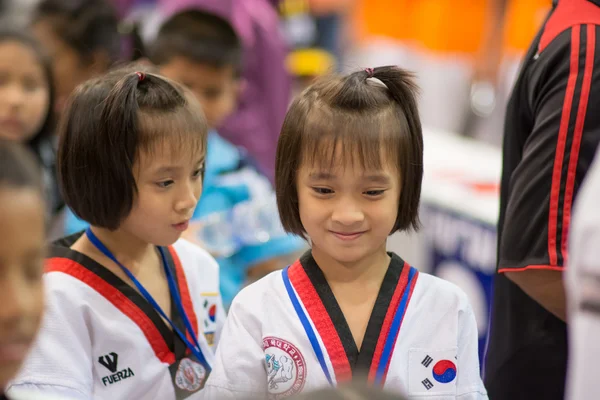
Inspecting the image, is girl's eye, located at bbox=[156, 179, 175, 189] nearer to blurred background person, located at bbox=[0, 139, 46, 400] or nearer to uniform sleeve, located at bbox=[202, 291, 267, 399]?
uniform sleeve, located at bbox=[202, 291, 267, 399]

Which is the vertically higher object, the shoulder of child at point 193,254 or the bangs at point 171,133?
the bangs at point 171,133

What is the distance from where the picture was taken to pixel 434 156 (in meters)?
3.94

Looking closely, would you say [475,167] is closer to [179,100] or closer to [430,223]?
[430,223]

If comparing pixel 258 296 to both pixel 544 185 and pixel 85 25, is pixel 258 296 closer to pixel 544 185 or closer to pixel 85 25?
pixel 544 185

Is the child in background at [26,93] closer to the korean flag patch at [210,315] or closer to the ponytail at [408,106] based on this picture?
the korean flag patch at [210,315]

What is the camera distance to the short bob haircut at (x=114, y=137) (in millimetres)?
1527

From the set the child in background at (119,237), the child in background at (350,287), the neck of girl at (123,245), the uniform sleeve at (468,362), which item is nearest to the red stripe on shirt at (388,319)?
the child in background at (350,287)

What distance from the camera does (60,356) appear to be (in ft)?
4.91

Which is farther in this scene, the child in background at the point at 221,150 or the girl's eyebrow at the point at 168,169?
the child in background at the point at 221,150

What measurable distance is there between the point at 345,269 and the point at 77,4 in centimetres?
259

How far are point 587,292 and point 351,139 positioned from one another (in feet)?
1.82

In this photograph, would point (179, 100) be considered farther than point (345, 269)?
Yes

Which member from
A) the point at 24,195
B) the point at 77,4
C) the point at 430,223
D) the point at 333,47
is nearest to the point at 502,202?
the point at 24,195

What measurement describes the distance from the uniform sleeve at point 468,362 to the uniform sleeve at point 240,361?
1.08 feet
